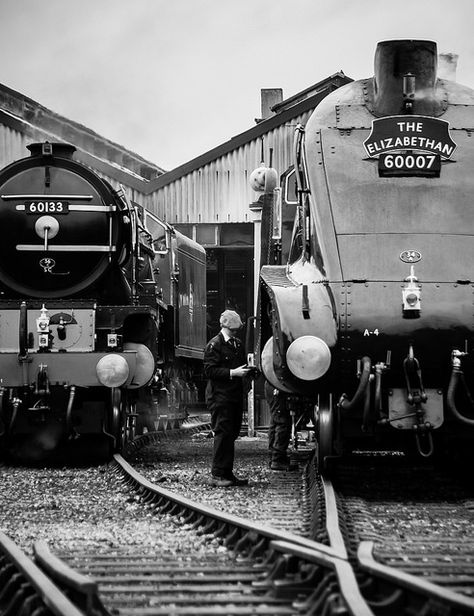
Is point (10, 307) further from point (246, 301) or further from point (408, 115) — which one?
point (246, 301)

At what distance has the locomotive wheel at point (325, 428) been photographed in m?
7.91

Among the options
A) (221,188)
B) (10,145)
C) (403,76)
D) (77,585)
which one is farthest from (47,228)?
(10,145)

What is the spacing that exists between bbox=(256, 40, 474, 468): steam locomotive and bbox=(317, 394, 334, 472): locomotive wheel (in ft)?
0.03

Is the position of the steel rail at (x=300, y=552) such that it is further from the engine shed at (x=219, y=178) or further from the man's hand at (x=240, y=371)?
the engine shed at (x=219, y=178)

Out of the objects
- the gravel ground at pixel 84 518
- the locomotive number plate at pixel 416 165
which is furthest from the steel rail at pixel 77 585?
the locomotive number plate at pixel 416 165

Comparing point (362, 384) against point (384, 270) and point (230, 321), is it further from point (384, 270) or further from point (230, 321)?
point (230, 321)

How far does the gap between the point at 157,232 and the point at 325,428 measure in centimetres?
810

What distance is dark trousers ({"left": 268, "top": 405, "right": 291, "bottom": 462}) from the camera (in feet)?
33.1

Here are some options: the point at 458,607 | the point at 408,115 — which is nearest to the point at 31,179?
the point at 408,115

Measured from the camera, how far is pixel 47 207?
1125 centimetres

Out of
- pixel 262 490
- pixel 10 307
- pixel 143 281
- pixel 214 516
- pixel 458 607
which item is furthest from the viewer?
pixel 143 281

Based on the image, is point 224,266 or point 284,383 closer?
point 284,383

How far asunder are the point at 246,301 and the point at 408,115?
2076 centimetres

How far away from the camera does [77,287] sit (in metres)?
11.3
